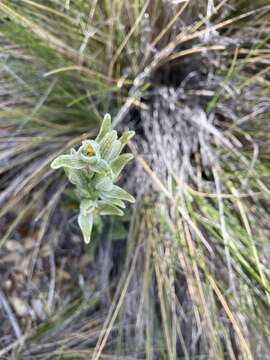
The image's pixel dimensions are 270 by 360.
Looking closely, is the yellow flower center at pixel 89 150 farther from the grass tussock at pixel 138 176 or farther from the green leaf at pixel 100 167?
the grass tussock at pixel 138 176

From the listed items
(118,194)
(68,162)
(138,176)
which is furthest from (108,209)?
(138,176)

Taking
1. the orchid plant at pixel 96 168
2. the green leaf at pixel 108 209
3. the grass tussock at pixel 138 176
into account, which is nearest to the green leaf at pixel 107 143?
the orchid plant at pixel 96 168

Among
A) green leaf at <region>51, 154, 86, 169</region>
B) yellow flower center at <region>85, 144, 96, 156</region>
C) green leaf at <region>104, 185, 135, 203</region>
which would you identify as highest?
yellow flower center at <region>85, 144, 96, 156</region>

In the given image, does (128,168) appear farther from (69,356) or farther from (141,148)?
(69,356)

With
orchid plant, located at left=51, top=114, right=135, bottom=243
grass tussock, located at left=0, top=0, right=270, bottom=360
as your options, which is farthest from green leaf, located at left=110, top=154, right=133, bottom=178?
grass tussock, located at left=0, top=0, right=270, bottom=360

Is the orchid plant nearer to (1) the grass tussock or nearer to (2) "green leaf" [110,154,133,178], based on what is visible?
(2) "green leaf" [110,154,133,178]

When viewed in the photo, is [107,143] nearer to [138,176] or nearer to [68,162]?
[68,162]
